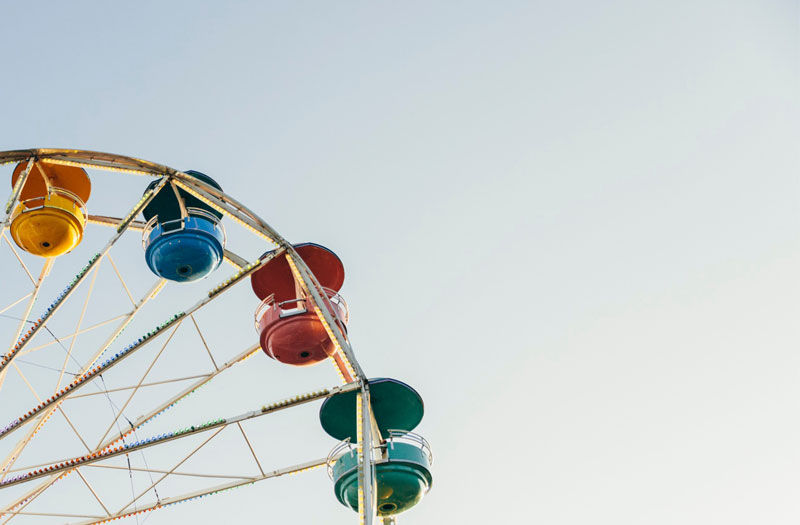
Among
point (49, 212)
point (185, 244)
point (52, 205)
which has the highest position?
point (52, 205)

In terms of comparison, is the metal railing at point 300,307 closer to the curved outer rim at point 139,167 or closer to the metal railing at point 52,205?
the curved outer rim at point 139,167

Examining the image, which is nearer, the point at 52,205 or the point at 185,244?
the point at 185,244

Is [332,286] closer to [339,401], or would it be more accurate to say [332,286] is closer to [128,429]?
[339,401]

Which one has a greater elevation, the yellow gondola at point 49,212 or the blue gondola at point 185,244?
the yellow gondola at point 49,212

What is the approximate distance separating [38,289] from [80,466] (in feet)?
13.6

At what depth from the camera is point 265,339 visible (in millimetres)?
13250

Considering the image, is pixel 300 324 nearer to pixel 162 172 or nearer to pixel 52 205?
pixel 162 172

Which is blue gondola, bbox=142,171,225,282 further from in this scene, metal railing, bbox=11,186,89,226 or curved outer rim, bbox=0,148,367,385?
metal railing, bbox=11,186,89,226

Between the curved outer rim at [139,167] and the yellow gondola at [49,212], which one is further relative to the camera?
the yellow gondola at [49,212]

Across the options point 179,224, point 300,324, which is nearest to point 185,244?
point 179,224

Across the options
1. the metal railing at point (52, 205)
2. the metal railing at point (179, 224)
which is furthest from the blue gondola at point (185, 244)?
the metal railing at point (52, 205)

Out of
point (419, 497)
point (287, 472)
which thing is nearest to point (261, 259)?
point (287, 472)

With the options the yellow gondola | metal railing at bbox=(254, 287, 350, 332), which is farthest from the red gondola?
the yellow gondola

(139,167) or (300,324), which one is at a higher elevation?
(139,167)
